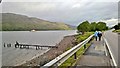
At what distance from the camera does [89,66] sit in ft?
28.6

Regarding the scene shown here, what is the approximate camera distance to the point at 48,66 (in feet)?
17.3

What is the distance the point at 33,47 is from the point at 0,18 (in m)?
71.4

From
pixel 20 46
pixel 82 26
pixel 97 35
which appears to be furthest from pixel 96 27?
pixel 97 35

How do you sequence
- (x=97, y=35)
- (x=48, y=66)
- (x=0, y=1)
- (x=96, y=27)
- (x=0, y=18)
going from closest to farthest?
(x=0, y=1) < (x=48, y=66) < (x=0, y=18) < (x=97, y=35) < (x=96, y=27)

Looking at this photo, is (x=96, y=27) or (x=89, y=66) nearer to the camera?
(x=89, y=66)

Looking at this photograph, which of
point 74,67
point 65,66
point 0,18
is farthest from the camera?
point 65,66

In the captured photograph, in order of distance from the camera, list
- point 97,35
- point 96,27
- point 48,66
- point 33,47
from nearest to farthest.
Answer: point 48,66 → point 97,35 → point 33,47 → point 96,27

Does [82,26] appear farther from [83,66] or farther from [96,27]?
[83,66]

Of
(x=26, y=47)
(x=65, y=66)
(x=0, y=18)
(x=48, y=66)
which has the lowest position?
(x=26, y=47)

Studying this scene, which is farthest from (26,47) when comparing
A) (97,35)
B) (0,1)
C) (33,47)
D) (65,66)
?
(0,1)

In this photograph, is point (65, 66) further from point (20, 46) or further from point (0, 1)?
point (20, 46)

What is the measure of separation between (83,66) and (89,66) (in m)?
0.26

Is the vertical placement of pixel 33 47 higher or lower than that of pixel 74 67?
lower

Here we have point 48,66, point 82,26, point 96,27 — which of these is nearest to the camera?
point 48,66
